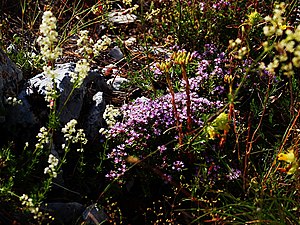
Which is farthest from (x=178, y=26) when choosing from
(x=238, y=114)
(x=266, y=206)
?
(x=266, y=206)

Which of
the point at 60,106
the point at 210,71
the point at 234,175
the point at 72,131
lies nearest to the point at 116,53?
the point at 210,71

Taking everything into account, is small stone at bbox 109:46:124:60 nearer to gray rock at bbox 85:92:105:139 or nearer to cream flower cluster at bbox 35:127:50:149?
gray rock at bbox 85:92:105:139

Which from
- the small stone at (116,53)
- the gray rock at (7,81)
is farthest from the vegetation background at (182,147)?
the small stone at (116,53)

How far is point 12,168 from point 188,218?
1135mm

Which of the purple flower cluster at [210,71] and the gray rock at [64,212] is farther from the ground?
the purple flower cluster at [210,71]

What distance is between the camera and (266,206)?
2828mm

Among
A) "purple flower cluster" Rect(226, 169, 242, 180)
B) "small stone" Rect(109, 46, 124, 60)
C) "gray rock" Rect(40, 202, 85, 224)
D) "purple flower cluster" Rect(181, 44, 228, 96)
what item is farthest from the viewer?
"small stone" Rect(109, 46, 124, 60)

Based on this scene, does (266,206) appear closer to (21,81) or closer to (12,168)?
(12,168)

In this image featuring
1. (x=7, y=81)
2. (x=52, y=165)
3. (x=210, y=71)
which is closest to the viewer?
(x=52, y=165)

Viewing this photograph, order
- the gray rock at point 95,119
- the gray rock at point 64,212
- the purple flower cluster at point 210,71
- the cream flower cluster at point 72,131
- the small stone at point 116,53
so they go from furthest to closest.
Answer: the small stone at point 116,53 < the purple flower cluster at point 210,71 < the gray rock at point 95,119 < the gray rock at point 64,212 < the cream flower cluster at point 72,131

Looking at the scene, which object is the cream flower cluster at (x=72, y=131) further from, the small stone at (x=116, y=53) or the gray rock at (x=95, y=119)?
the small stone at (x=116, y=53)

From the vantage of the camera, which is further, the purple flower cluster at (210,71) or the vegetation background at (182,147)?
the purple flower cluster at (210,71)

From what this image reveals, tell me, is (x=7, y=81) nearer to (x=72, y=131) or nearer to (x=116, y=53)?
(x=72, y=131)

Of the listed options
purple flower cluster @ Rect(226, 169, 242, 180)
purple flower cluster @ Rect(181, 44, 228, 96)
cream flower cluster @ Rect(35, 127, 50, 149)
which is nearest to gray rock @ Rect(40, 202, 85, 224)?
cream flower cluster @ Rect(35, 127, 50, 149)
